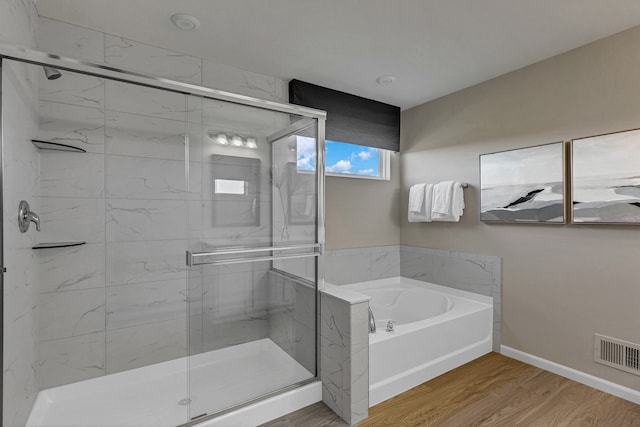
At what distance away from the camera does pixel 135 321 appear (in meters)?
2.22

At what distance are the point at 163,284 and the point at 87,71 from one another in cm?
142

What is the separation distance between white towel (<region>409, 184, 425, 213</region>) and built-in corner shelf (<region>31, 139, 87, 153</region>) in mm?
2729

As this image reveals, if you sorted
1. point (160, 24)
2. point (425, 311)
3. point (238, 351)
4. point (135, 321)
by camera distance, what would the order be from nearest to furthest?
point (238, 351)
point (160, 24)
point (135, 321)
point (425, 311)

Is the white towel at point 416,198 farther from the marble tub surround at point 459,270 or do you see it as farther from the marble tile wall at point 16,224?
the marble tile wall at point 16,224

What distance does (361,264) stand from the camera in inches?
130

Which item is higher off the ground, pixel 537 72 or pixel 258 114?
pixel 537 72

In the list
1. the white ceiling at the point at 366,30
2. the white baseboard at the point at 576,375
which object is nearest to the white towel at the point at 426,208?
the white ceiling at the point at 366,30

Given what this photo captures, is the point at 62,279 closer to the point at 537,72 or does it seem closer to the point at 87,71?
the point at 87,71

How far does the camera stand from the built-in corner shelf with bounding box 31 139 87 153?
5.89 ft

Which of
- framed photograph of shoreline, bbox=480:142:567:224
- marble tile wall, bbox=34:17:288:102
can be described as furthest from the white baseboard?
marble tile wall, bbox=34:17:288:102

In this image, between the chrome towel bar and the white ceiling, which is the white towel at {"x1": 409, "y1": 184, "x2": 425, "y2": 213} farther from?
the chrome towel bar

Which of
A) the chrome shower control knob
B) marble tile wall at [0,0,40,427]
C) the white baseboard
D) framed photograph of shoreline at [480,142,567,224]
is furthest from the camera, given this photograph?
framed photograph of shoreline at [480,142,567,224]

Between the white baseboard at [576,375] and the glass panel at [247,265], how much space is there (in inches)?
67.2

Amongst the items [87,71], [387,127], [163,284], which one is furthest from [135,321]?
[387,127]
